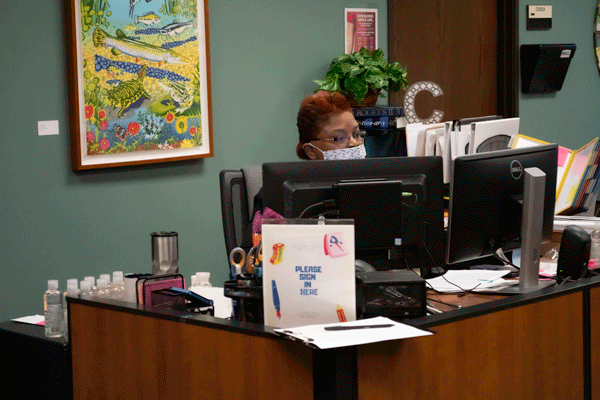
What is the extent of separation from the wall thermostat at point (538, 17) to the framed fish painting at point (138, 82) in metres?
2.65

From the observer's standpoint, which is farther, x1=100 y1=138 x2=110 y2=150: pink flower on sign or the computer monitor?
x1=100 y1=138 x2=110 y2=150: pink flower on sign

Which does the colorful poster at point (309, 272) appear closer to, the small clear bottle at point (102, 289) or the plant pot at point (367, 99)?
the small clear bottle at point (102, 289)

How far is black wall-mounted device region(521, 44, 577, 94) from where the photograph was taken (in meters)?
5.20

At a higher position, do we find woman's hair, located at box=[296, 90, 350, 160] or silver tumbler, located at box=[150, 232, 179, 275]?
woman's hair, located at box=[296, 90, 350, 160]

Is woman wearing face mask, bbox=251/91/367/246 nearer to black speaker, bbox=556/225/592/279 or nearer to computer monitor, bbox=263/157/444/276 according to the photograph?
computer monitor, bbox=263/157/444/276

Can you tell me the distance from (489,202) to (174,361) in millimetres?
1017

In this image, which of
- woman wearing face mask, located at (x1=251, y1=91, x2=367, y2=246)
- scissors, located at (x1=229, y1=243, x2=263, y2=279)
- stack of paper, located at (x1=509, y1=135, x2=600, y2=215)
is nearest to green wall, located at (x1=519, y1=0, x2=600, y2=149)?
stack of paper, located at (x1=509, y1=135, x2=600, y2=215)

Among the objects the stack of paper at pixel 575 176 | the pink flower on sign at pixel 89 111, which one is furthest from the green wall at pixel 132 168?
the stack of paper at pixel 575 176

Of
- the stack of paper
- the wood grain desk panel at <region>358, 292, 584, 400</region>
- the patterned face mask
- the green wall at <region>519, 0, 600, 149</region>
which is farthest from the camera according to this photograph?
the green wall at <region>519, 0, 600, 149</region>

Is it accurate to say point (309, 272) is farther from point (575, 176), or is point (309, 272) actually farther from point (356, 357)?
point (575, 176)

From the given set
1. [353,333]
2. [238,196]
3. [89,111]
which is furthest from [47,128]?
[353,333]

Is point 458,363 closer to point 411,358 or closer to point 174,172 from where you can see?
point 411,358

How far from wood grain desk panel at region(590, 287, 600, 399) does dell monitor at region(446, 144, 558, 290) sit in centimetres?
23

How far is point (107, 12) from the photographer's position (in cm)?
360
